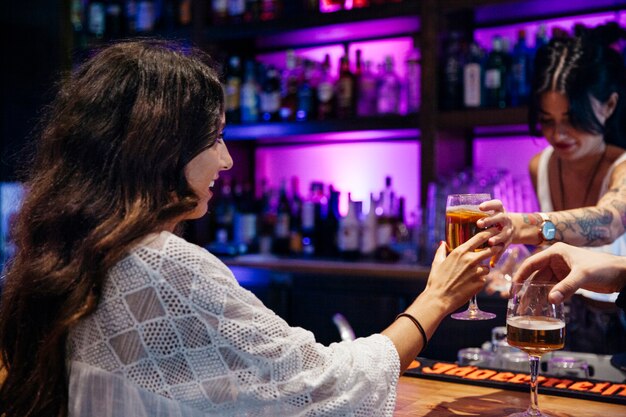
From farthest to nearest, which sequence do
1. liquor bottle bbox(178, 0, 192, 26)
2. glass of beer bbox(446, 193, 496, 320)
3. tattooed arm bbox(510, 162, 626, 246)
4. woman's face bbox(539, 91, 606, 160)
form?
liquor bottle bbox(178, 0, 192, 26)
woman's face bbox(539, 91, 606, 160)
tattooed arm bbox(510, 162, 626, 246)
glass of beer bbox(446, 193, 496, 320)

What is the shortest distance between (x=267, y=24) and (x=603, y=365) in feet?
7.71

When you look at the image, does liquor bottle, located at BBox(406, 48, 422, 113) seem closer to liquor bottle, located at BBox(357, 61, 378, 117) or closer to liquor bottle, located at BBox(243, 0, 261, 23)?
liquor bottle, located at BBox(357, 61, 378, 117)

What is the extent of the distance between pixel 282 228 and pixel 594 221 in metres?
1.82

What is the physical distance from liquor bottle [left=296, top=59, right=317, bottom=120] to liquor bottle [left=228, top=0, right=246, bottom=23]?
391 mm

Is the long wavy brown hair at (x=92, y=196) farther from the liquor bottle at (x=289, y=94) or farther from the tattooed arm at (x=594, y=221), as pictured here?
the liquor bottle at (x=289, y=94)

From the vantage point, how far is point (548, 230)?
1.86 metres

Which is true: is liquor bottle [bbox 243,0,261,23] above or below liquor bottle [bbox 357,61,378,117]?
above

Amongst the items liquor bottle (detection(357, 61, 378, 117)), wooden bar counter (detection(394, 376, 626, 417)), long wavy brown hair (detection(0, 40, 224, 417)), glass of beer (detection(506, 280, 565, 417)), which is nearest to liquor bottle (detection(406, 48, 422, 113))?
liquor bottle (detection(357, 61, 378, 117))

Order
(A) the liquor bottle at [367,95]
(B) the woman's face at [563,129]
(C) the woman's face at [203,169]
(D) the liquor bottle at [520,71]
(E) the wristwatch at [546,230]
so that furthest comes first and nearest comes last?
(A) the liquor bottle at [367,95], (D) the liquor bottle at [520,71], (B) the woman's face at [563,129], (E) the wristwatch at [546,230], (C) the woman's face at [203,169]

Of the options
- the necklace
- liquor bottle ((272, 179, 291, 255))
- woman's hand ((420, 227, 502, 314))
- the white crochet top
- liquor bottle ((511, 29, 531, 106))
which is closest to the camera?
the white crochet top

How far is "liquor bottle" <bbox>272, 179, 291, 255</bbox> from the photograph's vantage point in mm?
3594

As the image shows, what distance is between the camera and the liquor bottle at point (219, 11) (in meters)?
3.64

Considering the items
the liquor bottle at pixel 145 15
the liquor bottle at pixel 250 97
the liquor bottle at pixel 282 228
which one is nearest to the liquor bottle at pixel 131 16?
the liquor bottle at pixel 145 15

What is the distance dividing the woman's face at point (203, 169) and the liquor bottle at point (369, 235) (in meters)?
2.14
